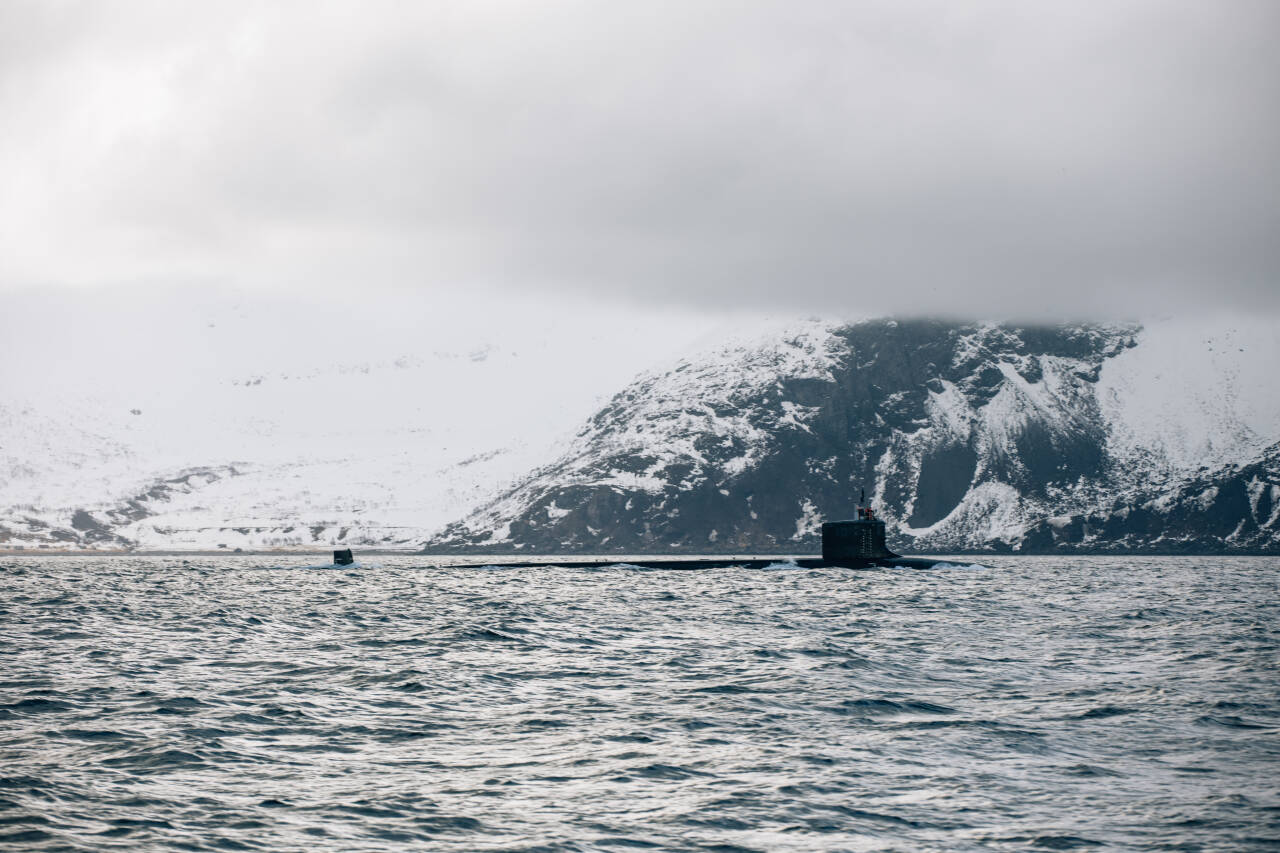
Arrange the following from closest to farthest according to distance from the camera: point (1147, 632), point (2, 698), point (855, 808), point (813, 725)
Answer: point (855, 808), point (813, 725), point (2, 698), point (1147, 632)

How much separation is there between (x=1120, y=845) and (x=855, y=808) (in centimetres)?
617

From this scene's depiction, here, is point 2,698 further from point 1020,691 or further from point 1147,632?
point 1147,632

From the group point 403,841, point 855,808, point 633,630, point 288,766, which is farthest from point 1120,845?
point 633,630

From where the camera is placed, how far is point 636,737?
1560 inches

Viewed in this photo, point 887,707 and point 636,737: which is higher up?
point 636,737

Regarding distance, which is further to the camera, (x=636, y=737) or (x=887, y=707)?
(x=887, y=707)

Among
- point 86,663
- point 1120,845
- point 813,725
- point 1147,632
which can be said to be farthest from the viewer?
point 1147,632

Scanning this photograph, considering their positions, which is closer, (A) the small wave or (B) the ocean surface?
(B) the ocean surface

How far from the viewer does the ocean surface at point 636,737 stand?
2855 centimetres

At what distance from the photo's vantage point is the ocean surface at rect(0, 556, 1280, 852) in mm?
28547

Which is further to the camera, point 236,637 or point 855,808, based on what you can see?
point 236,637

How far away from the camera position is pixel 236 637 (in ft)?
237

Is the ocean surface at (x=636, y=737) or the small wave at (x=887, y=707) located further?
the small wave at (x=887, y=707)

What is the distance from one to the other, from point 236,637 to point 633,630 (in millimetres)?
23679
